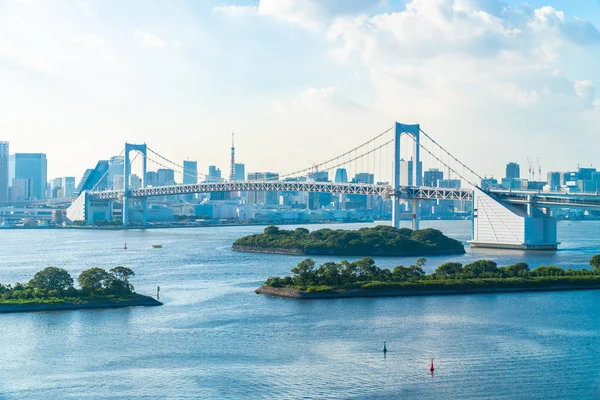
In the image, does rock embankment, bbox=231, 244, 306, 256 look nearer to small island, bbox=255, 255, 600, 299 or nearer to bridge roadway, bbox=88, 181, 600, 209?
bridge roadway, bbox=88, 181, 600, 209

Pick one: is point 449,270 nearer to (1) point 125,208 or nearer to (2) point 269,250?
(2) point 269,250

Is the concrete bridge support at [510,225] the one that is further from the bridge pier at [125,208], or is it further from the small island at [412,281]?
the bridge pier at [125,208]

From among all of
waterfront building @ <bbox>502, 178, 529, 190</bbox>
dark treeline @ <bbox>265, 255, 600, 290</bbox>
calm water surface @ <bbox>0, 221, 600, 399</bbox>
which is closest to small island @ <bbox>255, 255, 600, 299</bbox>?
dark treeline @ <bbox>265, 255, 600, 290</bbox>

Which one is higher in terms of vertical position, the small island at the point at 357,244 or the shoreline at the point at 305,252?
the small island at the point at 357,244

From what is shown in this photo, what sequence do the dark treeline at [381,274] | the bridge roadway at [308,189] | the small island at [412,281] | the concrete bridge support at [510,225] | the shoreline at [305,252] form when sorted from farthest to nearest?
the bridge roadway at [308,189] < the concrete bridge support at [510,225] < the shoreline at [305,252] < the dark treeline at [381,274] < the small island at [412,281]

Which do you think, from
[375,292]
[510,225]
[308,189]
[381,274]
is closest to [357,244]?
[510,225]

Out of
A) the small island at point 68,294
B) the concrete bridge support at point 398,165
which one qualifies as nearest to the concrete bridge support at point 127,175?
the concrete bridge support at point 398,165
